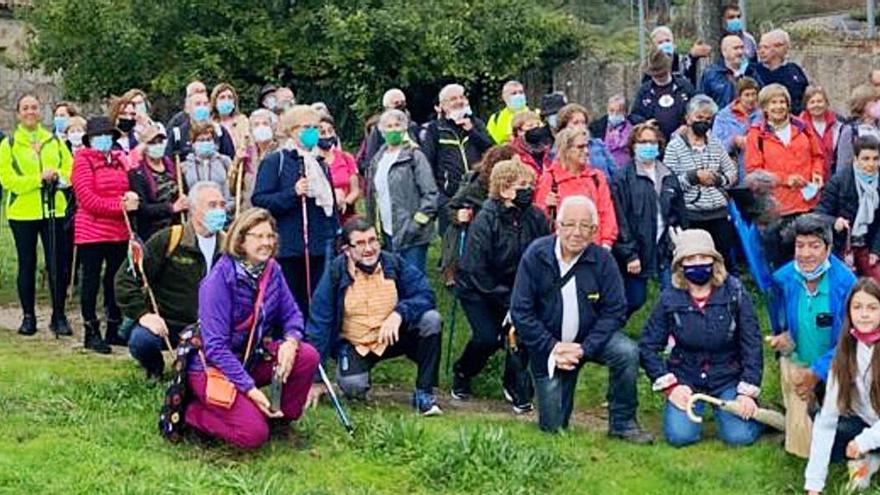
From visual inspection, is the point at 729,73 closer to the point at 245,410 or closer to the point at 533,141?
the point at 533,141

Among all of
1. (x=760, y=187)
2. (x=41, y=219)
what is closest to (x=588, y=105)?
(x=760, y=187)

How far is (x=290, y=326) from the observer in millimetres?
7242

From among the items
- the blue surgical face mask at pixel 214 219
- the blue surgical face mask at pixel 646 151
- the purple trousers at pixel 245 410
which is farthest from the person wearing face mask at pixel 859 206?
the blue surgical face mask at pixel 214 219

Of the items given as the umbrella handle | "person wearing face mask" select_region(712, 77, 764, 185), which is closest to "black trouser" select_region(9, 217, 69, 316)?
"person wearing face mask" select_region(712, 77, 764, 185)

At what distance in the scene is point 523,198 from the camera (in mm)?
8312

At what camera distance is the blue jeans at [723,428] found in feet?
24.8

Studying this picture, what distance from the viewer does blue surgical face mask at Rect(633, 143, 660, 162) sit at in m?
9.23

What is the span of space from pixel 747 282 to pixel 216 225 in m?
4.86

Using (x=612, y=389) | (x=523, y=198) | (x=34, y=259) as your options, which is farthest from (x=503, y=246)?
(x=34, y=259)

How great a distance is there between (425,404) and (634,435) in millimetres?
1300

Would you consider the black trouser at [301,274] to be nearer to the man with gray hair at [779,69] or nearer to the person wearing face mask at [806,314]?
the person wearing face mask at [806,314]

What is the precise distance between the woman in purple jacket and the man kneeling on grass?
75cm

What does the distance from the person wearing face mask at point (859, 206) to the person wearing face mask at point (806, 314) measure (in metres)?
1.42

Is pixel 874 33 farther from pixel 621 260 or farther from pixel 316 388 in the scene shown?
pixel 316 388
